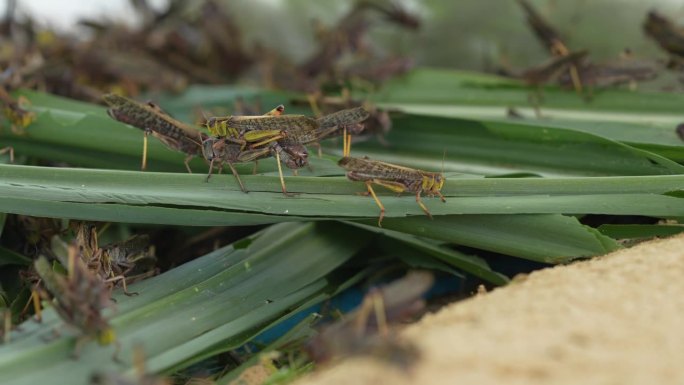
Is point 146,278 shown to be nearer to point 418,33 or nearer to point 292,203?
point 292,203

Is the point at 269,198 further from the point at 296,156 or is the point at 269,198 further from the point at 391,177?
the point at 391,177

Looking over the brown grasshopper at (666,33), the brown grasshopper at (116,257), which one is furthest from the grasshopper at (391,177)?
the brown grasshopper at (666,33)

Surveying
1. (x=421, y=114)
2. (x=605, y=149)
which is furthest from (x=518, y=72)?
(x=605, y=149)

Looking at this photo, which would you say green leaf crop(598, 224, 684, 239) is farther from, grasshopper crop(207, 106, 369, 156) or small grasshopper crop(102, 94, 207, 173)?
small grasshopper crop(102, 94, 207, 173)

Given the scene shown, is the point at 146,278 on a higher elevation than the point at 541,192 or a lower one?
lower

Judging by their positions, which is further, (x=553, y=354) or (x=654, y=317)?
(x=654, y=317)

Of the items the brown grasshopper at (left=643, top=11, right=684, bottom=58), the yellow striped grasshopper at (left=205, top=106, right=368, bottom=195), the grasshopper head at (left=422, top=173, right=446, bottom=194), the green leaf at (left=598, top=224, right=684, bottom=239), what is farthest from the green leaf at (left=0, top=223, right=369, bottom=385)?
the brown grasshopper at (left=643, top=11, right=684, bottom=58)

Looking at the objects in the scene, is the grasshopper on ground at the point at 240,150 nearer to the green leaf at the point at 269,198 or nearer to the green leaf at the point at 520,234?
the green leaf at the point at 269,198
